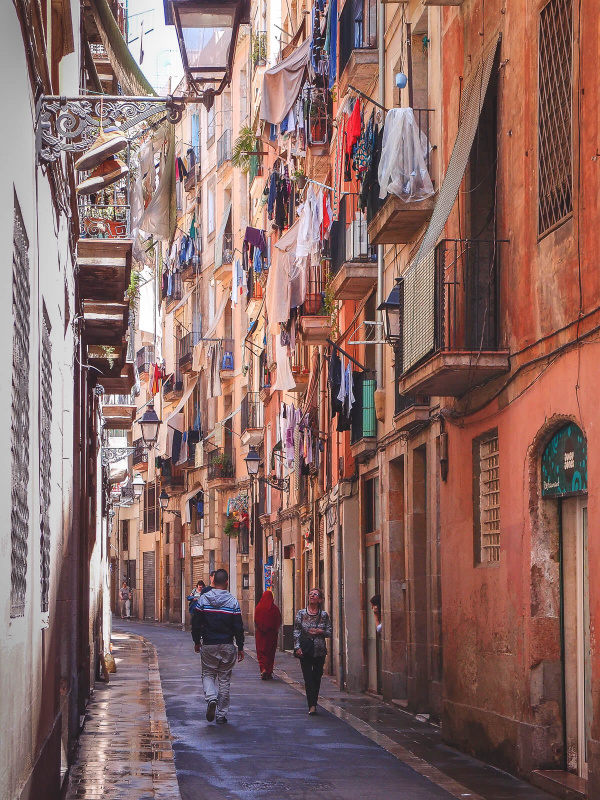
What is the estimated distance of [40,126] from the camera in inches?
327

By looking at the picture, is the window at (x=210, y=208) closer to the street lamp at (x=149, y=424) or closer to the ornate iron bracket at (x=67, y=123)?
the street lamp at (x=149, y=424)

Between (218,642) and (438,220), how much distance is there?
6.32 meters

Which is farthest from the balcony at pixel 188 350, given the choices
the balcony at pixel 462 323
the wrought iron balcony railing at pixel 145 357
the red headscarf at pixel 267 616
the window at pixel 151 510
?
the balcony at pixel 462 323

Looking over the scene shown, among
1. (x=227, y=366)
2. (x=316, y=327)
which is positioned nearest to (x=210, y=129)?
(x=227, y=366)

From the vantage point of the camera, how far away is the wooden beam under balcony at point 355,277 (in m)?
22.1

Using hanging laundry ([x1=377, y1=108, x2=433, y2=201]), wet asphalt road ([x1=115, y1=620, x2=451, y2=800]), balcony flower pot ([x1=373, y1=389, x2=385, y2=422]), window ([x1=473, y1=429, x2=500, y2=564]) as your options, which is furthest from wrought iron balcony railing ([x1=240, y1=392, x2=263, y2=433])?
window ([x1=473, y1=429, x2=500, y2=564])

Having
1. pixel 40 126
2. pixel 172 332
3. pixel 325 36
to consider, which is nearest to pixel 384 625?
pixel 325 36

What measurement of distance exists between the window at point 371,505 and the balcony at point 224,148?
106ft

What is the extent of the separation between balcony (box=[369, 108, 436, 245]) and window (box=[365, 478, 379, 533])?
232 inches

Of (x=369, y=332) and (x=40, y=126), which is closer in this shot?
(x=40, y=126)

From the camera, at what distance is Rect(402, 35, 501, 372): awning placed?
14.4m

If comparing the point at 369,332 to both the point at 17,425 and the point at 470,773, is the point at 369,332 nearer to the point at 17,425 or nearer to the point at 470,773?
the point at 470,773

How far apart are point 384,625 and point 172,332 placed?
153 feet

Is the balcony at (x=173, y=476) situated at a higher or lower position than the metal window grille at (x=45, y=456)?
higher
